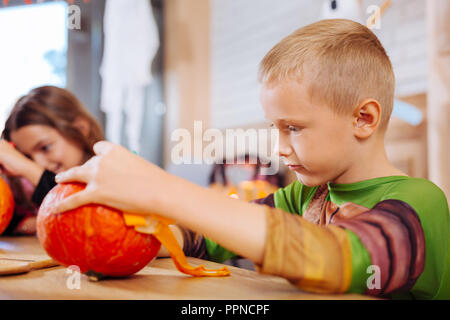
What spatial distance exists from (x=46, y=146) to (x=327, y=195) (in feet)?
3.33

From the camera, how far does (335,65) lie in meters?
0.67

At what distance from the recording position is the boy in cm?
47

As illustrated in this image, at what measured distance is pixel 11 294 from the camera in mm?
494

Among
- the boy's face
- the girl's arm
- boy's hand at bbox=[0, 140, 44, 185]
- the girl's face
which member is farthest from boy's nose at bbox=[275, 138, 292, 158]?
the girl's face

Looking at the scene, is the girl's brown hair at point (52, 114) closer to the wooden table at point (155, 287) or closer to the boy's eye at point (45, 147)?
the boy's eye at point (45, 147)

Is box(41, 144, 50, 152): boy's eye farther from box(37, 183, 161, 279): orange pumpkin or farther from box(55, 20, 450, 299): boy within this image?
box(37, 183, 161, 279): orange pumpkin

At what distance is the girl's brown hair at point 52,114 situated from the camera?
1.42 meters

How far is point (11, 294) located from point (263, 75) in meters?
0.48

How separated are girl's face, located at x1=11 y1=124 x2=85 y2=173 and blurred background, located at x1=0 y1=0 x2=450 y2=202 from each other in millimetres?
988

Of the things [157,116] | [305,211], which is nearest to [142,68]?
[157,116]

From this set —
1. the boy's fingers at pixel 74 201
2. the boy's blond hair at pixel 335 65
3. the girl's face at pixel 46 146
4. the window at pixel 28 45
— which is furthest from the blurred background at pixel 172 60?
the boy's fingers at pixel 74 201

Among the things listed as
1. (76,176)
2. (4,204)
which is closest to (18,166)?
(4,204)

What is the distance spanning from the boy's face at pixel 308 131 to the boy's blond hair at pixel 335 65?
0.05 feet
